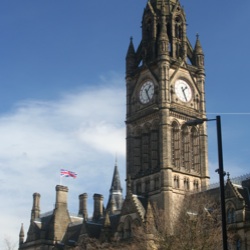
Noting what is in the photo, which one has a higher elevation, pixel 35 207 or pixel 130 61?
pixel 130 61

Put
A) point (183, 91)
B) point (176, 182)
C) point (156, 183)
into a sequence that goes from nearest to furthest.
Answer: point (176, 182) → point (156, 183) → point (183, 91)

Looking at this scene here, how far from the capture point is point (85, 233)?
67.6 m

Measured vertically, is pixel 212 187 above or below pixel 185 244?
above

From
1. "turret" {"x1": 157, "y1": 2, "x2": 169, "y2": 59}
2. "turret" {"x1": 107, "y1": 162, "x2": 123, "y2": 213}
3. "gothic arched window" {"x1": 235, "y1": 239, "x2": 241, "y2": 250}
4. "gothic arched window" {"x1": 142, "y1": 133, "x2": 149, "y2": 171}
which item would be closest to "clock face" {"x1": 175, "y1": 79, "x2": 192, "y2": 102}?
"turret" {"x1": 157, "y1": 2, "x2": 169, "y2": 59}

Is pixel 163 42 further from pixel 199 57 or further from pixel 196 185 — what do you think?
pixel 196 185

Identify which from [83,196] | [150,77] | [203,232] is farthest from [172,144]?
[203,232]

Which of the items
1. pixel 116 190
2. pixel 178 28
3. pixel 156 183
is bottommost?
pixel 156 183

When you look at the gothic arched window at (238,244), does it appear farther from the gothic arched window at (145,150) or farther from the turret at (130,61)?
the turret at (130,61)

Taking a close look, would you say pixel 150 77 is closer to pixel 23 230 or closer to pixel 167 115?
pixel 167 115

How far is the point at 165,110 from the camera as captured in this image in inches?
2672

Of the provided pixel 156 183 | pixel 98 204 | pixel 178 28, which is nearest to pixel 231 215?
pixel 156 183

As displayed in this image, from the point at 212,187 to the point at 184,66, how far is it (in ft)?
52.3

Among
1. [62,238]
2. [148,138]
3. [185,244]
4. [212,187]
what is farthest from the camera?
[62,238]

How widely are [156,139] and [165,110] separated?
359cm
